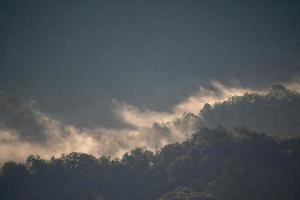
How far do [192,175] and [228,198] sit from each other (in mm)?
28542

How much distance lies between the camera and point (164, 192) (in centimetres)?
17738

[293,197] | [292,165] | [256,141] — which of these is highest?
[256,141]

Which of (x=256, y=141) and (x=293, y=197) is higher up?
(x=256, y=141)

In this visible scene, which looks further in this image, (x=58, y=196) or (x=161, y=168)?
(x=161, y=168)

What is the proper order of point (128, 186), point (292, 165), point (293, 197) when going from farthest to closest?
1. point (128, 186)
2. point (292, 165)
3. point (293, 197)

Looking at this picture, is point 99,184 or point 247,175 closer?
point 247,175

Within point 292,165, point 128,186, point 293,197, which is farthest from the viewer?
point 128,186

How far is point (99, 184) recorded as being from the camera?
178 meters

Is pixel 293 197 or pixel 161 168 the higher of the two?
pixel 161 168

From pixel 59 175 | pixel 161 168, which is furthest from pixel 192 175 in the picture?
pixel 59 175

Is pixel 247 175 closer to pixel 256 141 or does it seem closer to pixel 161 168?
pixel 256 141

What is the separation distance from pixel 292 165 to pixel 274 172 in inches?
403

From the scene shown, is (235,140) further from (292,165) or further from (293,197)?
(293,197)

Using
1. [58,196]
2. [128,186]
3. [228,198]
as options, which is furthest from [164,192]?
[58,196]
